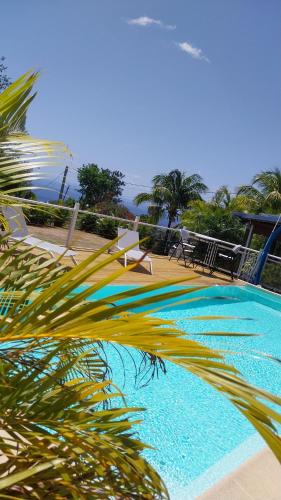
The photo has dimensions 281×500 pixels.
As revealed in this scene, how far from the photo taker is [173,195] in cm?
2427

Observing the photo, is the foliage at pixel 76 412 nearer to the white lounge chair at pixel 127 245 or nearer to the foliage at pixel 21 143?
the foliage at pixel 21 143

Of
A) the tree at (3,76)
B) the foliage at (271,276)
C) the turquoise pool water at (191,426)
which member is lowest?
the turquoise pool water at (191,426)

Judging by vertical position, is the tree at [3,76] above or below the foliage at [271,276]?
above

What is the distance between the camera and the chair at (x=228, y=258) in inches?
432

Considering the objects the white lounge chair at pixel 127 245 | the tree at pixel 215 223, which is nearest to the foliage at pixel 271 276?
the white lounge chair at pixel 127 245

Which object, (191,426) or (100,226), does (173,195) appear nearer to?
(100,226)

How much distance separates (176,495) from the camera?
2.96 metres

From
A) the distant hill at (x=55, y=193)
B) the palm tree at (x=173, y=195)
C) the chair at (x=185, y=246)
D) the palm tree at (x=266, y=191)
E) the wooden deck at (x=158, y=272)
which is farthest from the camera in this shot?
the palm tree at (x=173, y=195)

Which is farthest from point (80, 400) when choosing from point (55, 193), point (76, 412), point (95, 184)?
point (95, 184)

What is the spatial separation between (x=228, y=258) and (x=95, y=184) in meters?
23.4

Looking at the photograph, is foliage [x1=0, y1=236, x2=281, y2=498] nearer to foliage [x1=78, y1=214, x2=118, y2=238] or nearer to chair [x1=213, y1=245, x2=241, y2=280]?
chair [x1=213, y1=245, x2=241, y2=280]

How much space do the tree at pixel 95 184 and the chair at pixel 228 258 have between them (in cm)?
2162

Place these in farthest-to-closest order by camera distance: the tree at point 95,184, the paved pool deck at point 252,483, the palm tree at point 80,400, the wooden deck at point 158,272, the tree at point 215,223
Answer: the tree at point 95,184 < the tree at point 215,223 < the wooden deck at point 158,272 < the paved pool deck at point 252,483 < the palm tree at point 80,400

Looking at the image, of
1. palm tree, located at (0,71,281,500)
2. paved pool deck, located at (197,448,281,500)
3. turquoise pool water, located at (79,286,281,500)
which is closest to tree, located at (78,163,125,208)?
turquoise pool water, located at (79,286,281,500)
